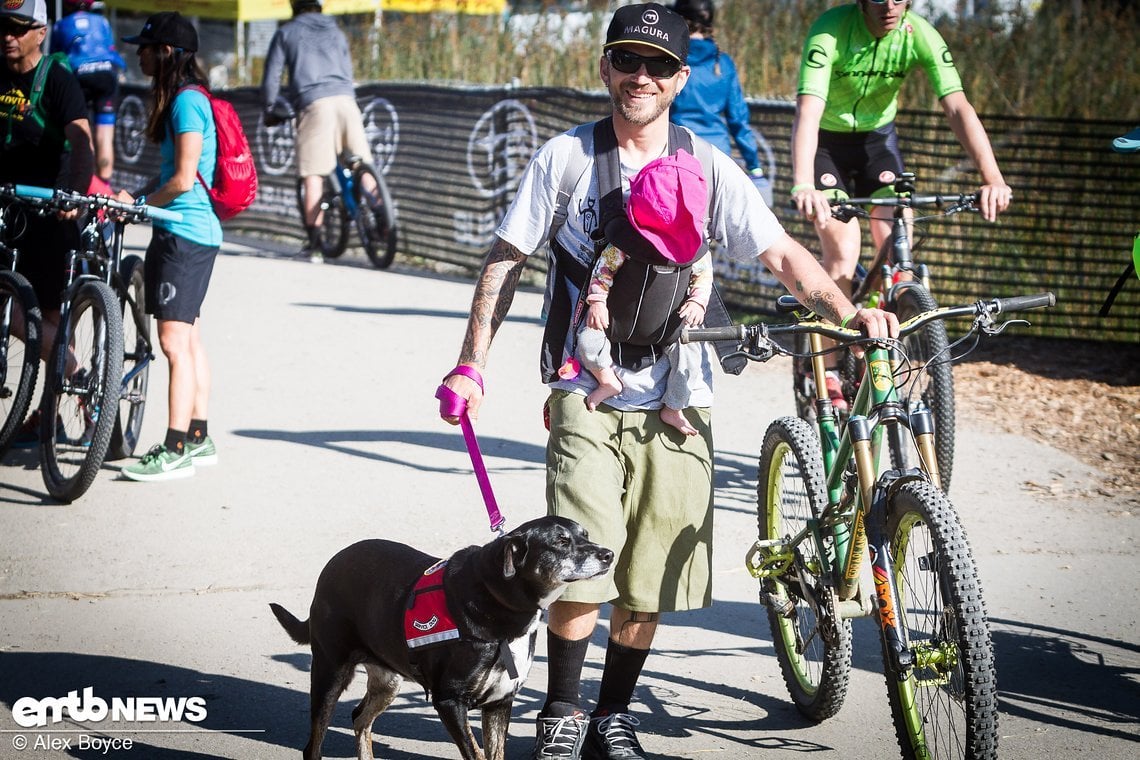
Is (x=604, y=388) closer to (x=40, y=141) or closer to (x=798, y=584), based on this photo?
(x=798, y=584)

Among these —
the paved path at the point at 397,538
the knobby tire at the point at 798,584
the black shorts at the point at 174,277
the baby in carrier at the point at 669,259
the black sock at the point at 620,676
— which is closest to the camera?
the baby in carrier at the point at 669,259

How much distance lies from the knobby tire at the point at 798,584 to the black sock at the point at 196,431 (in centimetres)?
341

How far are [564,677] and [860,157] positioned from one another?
414 cm

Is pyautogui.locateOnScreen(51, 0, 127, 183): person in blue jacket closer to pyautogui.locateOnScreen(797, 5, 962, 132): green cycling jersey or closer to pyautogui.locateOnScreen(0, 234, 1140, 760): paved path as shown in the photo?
pyautogui.locateOnScreen(0, 234, 1140, 760): paved path

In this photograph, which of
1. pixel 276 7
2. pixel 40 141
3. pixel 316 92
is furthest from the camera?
pixel 276 7

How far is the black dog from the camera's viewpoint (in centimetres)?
351

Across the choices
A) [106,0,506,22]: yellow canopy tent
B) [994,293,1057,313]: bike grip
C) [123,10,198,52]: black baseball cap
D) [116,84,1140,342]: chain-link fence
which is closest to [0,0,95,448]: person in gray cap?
[123,10,198,52]: black baseball cap

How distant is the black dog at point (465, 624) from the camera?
3510mm

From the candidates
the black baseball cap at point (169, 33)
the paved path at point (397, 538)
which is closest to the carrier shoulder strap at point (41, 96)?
the black baseball cap at point (169, 33)

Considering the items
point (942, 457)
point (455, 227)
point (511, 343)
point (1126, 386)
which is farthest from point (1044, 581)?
point (455, 227)

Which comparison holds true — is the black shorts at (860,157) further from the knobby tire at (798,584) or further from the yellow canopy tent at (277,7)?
the yellow canopy tent at (277,7)

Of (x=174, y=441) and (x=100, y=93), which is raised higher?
(x=100, y=93)

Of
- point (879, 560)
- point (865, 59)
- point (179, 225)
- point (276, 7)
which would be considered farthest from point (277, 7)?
point (879, 560)

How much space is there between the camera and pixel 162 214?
6.53 meters
